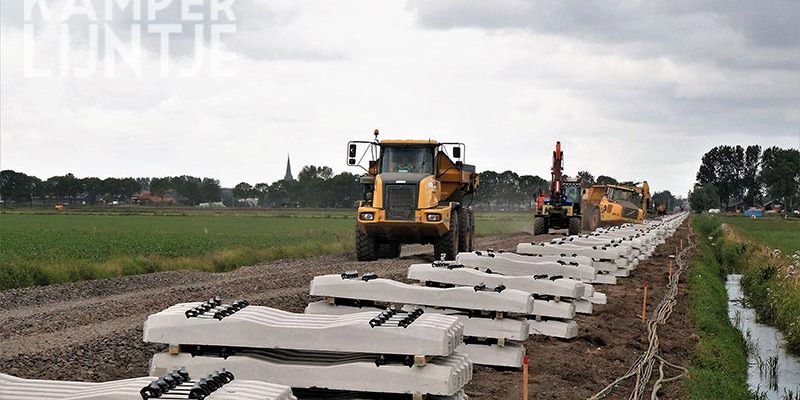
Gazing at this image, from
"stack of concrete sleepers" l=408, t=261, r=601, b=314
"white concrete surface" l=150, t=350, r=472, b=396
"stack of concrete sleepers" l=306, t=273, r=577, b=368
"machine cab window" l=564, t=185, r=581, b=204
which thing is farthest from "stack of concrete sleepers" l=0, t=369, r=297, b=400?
"machine cab window" l=564, t=185, r=581, b=204

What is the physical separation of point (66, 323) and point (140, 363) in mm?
3237

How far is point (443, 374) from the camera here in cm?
732

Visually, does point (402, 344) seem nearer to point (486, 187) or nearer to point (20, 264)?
point (20, 264)

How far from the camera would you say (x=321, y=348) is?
7.59 meters

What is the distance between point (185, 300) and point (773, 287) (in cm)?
1344

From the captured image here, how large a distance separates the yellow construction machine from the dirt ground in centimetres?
2824

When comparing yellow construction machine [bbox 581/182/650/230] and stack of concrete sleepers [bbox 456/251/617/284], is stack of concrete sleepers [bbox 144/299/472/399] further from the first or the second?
yellow construction machine [bbox 581/182/650/230]

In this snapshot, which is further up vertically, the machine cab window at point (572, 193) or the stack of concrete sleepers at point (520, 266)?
the machine cab window at point (572, 193)

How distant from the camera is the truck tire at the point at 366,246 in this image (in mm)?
25484

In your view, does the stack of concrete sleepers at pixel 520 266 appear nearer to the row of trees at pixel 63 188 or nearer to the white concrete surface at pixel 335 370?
the white concrete surface at pixel 335 370

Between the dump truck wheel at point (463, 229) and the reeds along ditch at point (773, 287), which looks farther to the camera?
the dump truck wheel at point (463, 229)

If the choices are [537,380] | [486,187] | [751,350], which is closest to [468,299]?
[537,380]

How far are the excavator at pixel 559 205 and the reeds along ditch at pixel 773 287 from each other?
759cm

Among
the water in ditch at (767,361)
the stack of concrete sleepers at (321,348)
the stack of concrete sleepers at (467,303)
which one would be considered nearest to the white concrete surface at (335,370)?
the stack of concrete sleepers at (321,348)
